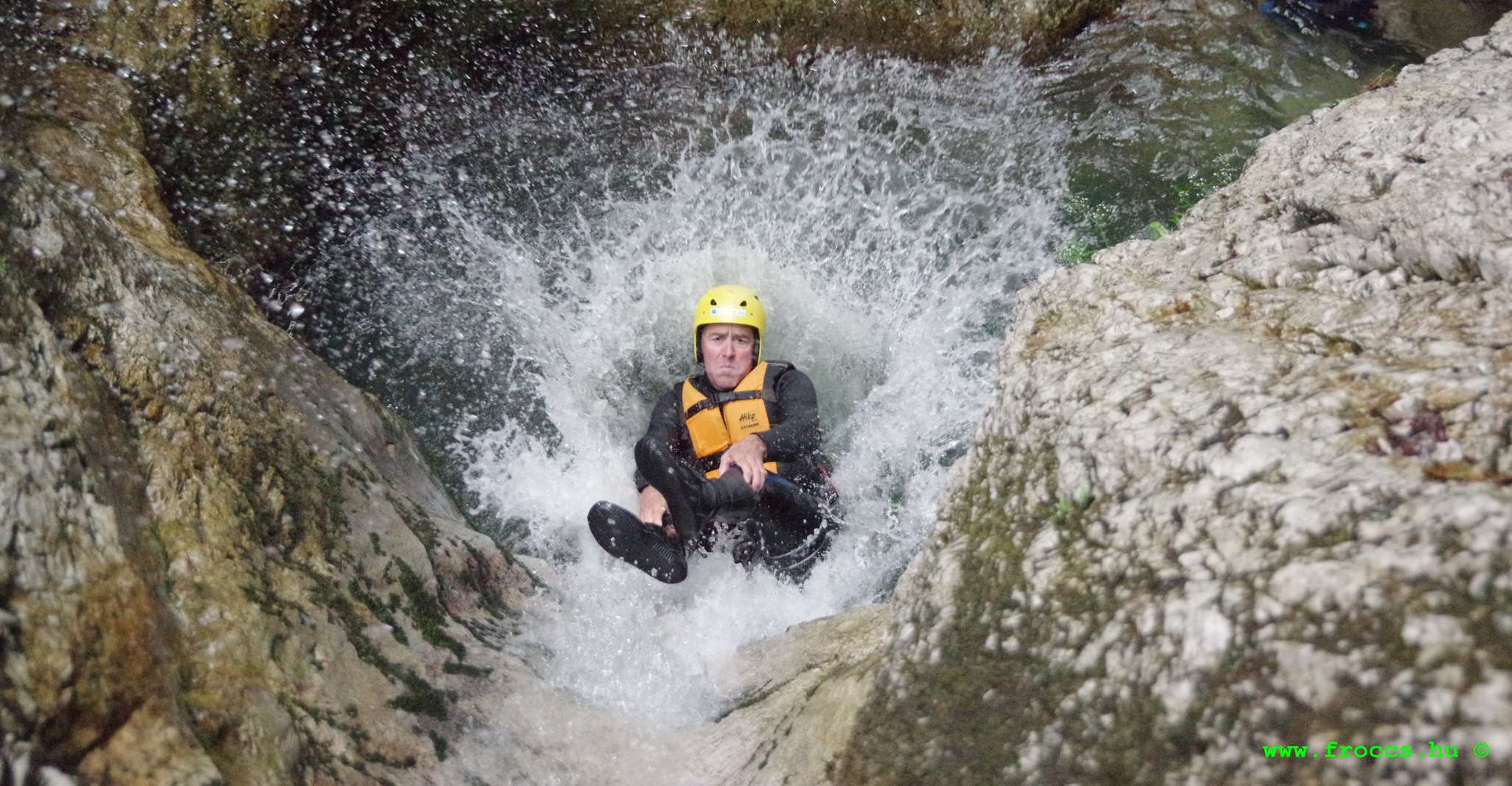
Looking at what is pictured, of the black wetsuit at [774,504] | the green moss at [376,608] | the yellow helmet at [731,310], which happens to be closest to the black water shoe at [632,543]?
the black wetsuit at [774,504]

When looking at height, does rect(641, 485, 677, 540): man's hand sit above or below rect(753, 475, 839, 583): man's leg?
above

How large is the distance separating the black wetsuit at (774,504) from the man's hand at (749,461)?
0.09 meters

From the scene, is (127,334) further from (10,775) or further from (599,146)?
(599,146)

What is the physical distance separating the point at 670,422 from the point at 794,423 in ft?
3.13

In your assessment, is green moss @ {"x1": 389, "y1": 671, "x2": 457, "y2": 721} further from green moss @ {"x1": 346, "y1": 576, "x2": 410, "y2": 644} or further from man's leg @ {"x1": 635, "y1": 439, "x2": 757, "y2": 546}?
man's leg @ {"x1": 635, "y1": 439, "x2": 757, "y2": 546}

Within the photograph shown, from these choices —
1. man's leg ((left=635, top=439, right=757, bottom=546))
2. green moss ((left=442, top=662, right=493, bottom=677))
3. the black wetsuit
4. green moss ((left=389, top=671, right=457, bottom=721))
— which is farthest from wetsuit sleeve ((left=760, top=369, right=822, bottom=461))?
green moss ((left=389, top=671, right=457, bottom=721))

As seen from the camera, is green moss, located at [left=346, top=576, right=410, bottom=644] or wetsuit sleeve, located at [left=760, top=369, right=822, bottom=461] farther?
wetsuit sleeve, located at [left=760, top=369, right=822, bottom=461]

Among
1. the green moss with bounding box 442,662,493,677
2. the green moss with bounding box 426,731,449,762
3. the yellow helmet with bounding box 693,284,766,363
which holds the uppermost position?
the yellow helmet with bounding box 693,284,766,363

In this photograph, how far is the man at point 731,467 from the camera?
4961mm

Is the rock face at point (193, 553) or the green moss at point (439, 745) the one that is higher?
the rock face at point (193, 553)

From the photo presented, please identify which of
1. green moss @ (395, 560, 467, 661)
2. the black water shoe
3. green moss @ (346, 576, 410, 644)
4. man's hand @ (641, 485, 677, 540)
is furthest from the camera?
man's hand @ (641, 485, 677, 540)

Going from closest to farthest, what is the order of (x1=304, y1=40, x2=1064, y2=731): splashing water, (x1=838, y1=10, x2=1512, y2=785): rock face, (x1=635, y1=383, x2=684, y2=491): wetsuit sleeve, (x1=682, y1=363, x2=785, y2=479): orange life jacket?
1. (x1=838, y1=10, x2=1512, y2=785): rock face
2. (x1=682, y1=363, x2=785, y2=479): orange life jacket
3. (x1=635, y1=383, x2=684, y2=491): wetsuit sleeve
4. (x1=304, y1=40, x2=1064, y2=731): splashing water

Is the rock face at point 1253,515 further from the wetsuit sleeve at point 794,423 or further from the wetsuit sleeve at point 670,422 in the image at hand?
the wetsuit sleeve at point 670,422

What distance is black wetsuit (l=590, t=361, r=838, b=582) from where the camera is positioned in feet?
16.4
